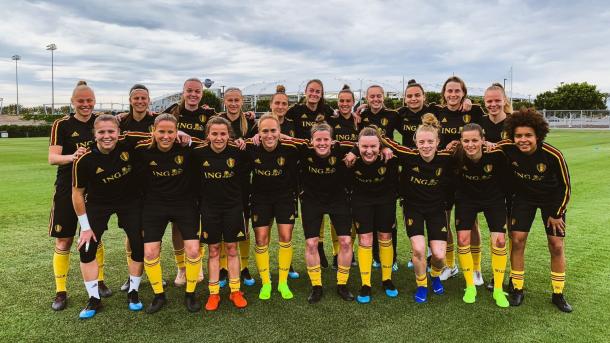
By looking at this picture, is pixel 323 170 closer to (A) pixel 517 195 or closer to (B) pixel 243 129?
(B) pixel 243 129

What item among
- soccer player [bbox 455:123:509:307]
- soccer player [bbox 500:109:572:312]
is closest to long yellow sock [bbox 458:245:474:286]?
soccer player [bbox 455:123:509:307]

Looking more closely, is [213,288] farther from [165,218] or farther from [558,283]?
[558,283]

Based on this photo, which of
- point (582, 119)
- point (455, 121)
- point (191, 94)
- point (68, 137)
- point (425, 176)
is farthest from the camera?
point (582, 119)

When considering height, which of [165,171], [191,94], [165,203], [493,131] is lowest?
[165,203]

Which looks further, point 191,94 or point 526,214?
point 191,94

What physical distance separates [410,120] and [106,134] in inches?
136

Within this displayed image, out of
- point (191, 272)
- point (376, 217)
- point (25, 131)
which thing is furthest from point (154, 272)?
point (25, 131)

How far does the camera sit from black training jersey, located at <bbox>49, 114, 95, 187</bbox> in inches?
163

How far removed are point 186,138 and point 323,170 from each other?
4.64ft

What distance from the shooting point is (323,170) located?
4492mm

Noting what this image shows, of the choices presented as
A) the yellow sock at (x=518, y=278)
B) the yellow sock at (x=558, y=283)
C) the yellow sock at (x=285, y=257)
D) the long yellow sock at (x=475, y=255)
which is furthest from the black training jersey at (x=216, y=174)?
the yellow sock at (x=558, y=283)

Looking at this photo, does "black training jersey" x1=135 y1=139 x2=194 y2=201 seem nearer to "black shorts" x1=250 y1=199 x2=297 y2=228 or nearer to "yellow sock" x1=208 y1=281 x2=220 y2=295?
"black shorts" x1=250 y1=199 x2=297 y2=228

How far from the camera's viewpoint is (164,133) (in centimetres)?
399

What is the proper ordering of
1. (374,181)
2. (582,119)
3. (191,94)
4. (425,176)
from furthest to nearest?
1. (582,119)
2. (191,94)
3. (374,181)
4. (425,176)
